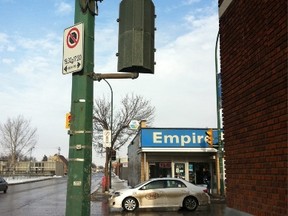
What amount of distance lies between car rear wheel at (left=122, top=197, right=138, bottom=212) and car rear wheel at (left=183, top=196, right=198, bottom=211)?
2142 mm

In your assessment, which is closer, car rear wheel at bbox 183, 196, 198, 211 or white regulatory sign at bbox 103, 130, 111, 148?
car rear wheel at bbox 183, 196, 198, 211

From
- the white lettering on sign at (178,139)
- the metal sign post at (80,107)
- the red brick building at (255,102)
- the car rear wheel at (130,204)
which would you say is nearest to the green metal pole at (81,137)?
the metal sign post at (80,107)

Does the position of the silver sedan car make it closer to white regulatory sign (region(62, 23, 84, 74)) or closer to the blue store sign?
the blue store sign

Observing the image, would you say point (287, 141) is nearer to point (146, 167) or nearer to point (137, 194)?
point (137, 194)

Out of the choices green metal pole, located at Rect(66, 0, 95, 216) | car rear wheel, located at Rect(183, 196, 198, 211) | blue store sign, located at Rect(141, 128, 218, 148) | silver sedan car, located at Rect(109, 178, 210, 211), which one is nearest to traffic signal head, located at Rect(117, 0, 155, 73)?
green metal pole, located at Rect(66, 0, 95, 216)

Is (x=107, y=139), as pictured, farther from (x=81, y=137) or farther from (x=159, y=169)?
(x=81, y=137)

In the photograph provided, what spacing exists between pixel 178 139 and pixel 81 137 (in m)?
24.9

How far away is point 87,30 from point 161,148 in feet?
80.6

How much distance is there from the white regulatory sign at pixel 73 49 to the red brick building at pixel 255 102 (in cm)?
262

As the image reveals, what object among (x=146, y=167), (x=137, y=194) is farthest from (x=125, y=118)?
(x=137, y=194)

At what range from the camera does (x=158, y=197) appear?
18422 mm

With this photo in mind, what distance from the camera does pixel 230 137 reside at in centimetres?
Answer: 735

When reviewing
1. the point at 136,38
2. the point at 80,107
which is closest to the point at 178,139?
the point at 80,107

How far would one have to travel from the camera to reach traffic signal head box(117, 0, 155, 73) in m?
3.50
